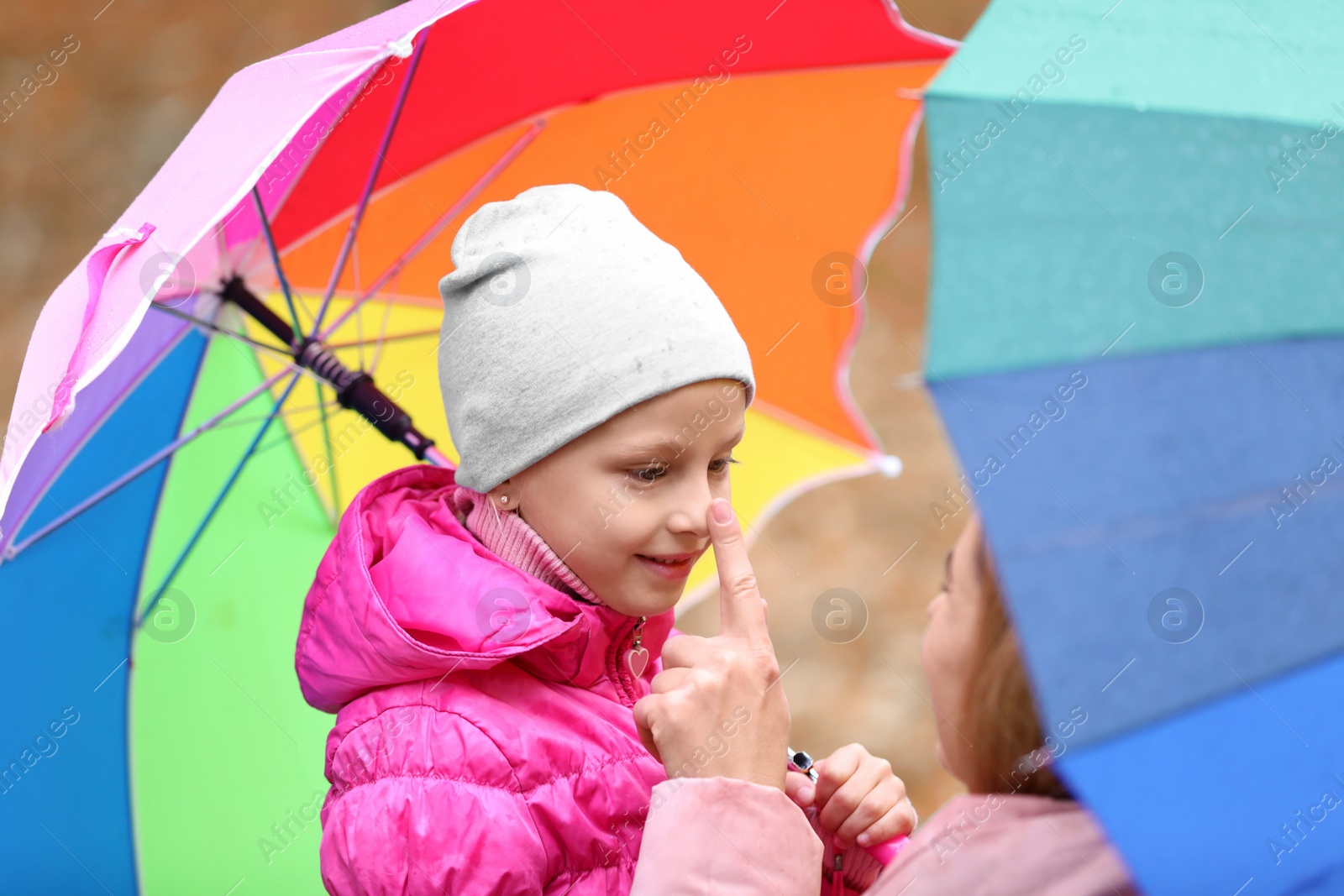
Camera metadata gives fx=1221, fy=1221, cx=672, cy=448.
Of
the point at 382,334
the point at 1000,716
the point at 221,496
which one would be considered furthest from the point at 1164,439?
the point at 221,496

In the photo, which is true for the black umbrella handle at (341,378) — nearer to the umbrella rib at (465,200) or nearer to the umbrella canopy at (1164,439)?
the umbrella rib at (465,200)

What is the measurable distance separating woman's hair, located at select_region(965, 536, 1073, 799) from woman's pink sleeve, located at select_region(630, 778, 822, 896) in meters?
0.25

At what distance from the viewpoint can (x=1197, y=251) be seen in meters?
0.87

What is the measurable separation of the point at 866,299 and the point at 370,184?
4.12 metres

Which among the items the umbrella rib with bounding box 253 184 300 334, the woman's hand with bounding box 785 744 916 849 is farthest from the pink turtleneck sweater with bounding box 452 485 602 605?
the umbrella rib with bounding box 253 184 300 334

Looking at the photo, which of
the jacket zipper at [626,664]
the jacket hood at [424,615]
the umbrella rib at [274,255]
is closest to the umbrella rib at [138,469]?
the umbrella rib at [274,255]

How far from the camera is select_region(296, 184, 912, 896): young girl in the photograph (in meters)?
1.39

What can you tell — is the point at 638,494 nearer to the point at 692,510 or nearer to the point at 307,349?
the point at 692,510

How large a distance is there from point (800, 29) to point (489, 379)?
0.72m

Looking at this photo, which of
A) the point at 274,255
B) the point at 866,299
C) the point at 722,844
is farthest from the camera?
the point at 866,299

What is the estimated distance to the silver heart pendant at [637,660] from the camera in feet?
5.41

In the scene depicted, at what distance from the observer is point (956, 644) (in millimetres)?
1080

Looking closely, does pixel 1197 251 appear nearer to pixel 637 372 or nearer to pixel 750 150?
pixel 637 372

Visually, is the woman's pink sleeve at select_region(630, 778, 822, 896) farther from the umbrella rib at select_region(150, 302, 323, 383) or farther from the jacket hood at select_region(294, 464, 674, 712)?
the umbrella rib at select_region(150, 302, 323, 383)
